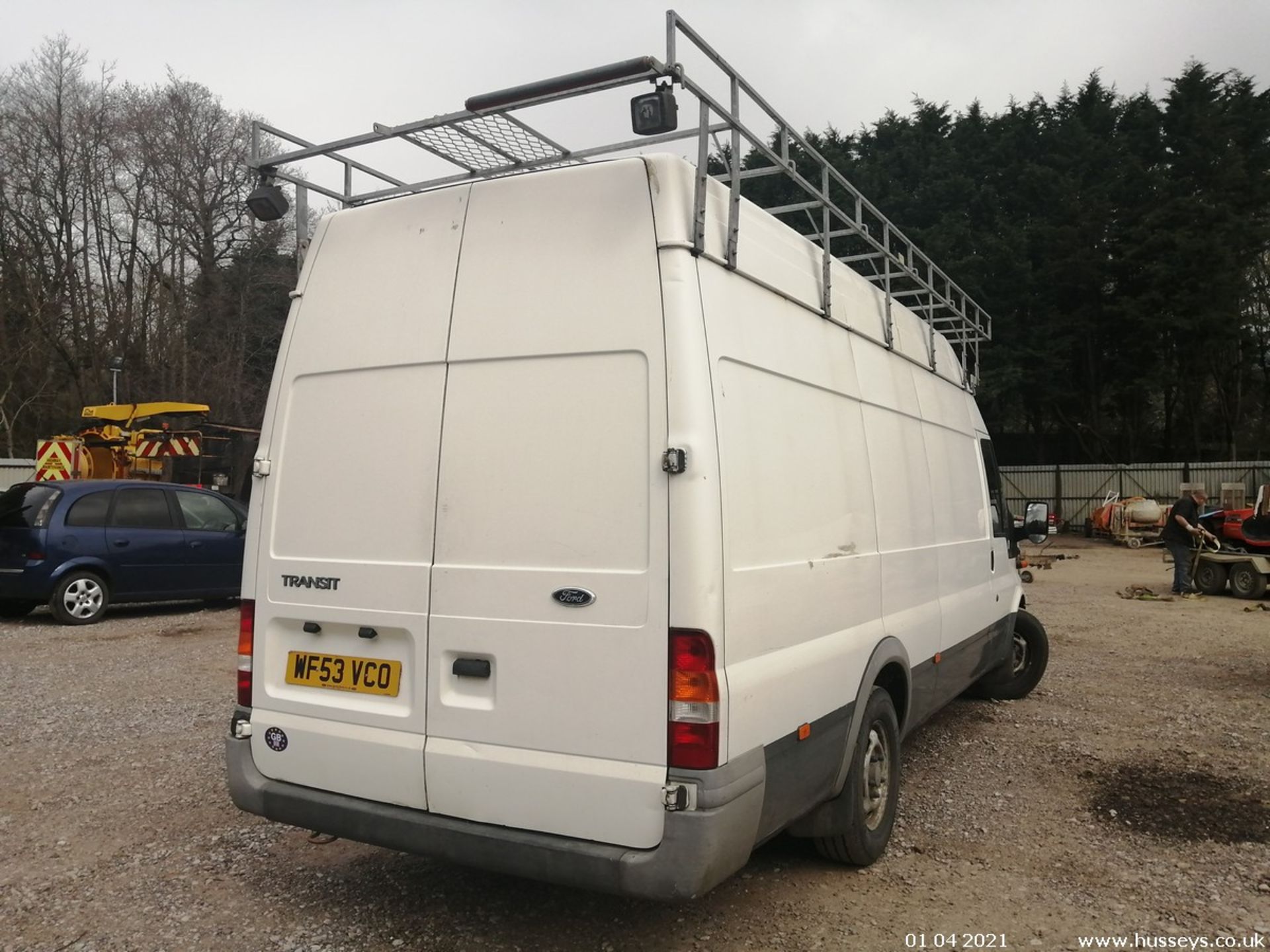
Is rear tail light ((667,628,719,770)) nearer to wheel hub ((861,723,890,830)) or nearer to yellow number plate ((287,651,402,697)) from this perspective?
yellow number plate ((287,651,402,697))

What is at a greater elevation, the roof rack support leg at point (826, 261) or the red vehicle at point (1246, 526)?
the roof rack support leg at point (826, 261)

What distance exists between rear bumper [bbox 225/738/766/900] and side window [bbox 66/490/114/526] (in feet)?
28.4

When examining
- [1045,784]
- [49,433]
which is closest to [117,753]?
[1045,784]

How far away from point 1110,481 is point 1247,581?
17.2 metres

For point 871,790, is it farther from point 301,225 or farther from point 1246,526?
point 1246,526

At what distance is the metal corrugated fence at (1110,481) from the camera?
2906 centimetres

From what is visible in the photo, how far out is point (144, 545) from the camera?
11117 millimetres

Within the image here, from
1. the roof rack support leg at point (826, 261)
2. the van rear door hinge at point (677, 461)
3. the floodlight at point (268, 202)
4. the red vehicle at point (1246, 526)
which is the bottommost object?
the red vehicle at point (1246, 526)

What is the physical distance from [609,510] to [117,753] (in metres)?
4.34

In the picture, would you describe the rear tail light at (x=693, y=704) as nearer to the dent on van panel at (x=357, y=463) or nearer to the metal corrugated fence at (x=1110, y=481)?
the dent on van panel at (x=357, y=463)

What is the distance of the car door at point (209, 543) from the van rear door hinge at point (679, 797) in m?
9.81

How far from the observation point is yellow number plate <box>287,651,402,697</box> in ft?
11.1

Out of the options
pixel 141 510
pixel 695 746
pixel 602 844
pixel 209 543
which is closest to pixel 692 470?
pixel 695 746

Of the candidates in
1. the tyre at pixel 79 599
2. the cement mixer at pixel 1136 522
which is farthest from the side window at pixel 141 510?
the cement mixer at pixel 1136 522
